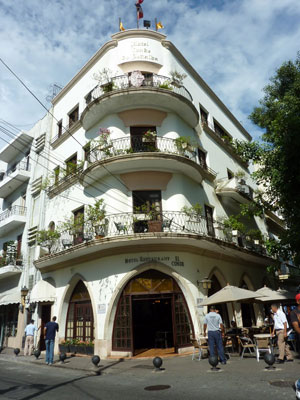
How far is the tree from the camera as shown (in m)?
12.5

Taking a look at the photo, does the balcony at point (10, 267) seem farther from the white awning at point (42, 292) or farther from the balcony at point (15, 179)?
the balcony at point (15, 179)

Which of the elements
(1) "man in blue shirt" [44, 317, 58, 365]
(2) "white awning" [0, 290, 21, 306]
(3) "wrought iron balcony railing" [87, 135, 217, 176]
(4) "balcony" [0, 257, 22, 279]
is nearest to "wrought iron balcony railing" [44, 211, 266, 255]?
(3) "wrought iron balcony railing" [87, 135, 217, 176]

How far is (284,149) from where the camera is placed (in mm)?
12617

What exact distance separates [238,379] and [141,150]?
11185 millimetres

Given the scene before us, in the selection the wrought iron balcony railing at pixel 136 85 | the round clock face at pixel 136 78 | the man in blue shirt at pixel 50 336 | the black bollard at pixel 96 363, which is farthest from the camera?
the wrought iron balcony railing at pixel 136 85

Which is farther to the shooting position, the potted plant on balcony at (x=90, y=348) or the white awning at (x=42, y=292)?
the white awning at (x=42, y=292)

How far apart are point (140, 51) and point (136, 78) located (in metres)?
3.09

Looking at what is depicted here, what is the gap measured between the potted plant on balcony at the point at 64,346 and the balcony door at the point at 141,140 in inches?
398

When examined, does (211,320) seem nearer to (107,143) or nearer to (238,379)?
(238,379)

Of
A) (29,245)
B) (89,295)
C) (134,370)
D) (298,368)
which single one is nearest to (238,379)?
(298,368)

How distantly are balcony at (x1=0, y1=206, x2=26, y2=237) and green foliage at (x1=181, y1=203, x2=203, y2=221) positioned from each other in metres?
12.2

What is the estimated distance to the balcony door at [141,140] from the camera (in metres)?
16.0

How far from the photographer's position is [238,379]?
26.2ft

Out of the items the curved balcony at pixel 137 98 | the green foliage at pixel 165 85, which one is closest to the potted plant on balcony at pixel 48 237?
the curved balcony at pixel 137 98
